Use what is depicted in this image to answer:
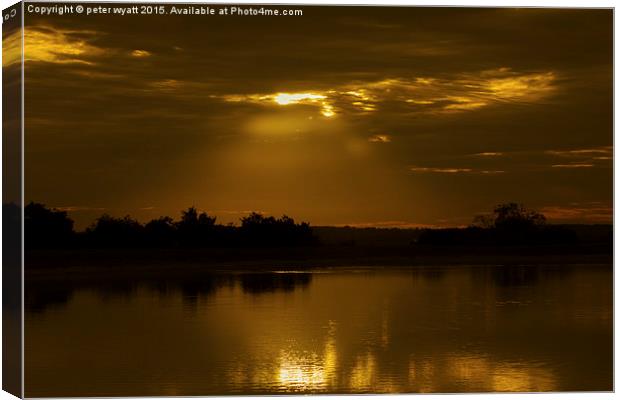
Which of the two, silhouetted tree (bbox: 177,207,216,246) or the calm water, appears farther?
silhouetted tree (bbox: 177,207,216,246)

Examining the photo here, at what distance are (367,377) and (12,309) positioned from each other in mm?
3046

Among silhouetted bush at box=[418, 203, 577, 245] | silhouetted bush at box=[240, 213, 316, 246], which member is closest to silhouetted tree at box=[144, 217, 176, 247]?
silhouetted bush at box=[240, 213, 316, 246]

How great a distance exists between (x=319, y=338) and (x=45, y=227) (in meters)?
2.83

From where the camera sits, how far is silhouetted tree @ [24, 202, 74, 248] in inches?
416

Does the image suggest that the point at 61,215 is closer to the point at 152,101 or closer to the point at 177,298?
the point at 152,101

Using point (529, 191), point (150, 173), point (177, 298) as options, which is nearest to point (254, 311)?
point (177, 298)

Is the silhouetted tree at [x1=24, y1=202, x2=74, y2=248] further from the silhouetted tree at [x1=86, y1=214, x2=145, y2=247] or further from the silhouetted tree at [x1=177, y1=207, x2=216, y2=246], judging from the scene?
the silhouetted tree at [x1=177, y1=207, x2=216, y2=246]

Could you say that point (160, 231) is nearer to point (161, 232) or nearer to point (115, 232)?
point (161, 232)

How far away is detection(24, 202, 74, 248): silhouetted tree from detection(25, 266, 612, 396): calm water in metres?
1.01

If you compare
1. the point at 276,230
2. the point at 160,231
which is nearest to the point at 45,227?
the point at 160,231

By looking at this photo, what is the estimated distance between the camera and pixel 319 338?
461 inches

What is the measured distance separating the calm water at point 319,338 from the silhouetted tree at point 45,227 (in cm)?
101

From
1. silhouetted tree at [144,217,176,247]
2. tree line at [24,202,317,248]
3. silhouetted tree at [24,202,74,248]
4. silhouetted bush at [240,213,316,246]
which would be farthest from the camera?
silhouetted bush at [240,213,316,246]

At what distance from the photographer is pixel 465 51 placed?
10.9 meters
